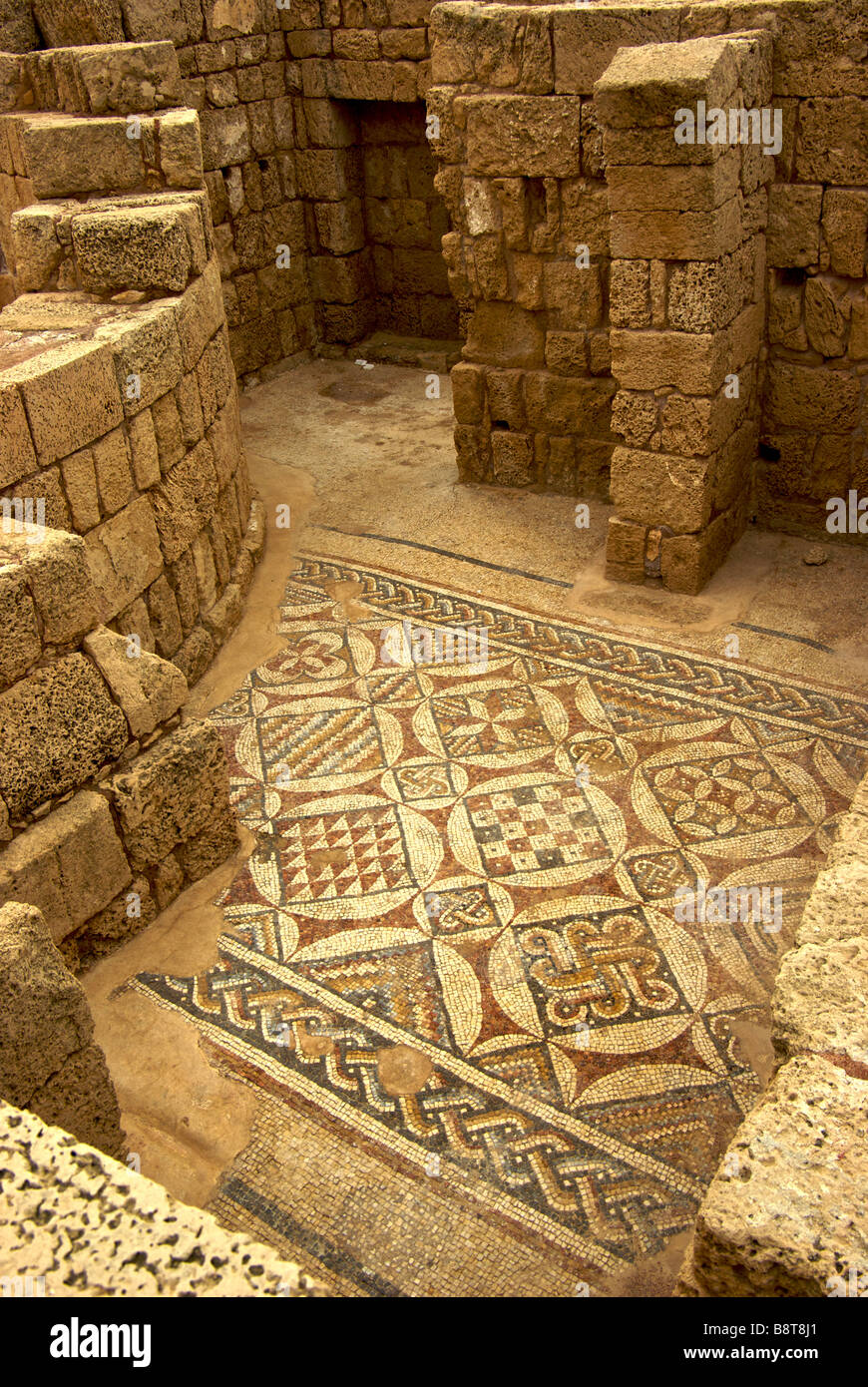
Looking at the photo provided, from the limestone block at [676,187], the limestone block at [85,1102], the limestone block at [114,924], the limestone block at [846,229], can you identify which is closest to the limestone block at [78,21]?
the limestone block at [676,187]

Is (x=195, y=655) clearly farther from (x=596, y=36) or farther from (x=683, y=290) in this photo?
(x=596, y=36)

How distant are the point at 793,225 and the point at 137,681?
4130 millimetres

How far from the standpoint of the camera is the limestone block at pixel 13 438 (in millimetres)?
4230

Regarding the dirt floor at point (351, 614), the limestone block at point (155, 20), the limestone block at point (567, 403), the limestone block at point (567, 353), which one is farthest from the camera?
the limestone block at point (155, 20)

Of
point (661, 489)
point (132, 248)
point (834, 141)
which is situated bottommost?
point (661, 489)

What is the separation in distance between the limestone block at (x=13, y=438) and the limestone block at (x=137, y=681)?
83 cm

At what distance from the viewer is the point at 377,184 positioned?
9.54 metres

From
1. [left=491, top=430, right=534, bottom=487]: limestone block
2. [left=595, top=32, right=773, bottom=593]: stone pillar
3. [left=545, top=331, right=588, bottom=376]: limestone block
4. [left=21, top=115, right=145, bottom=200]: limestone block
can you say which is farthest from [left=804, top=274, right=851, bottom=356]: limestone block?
[left=21, top=115, right=145, bottom=200]: limestone block

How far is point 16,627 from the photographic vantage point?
11.2ft

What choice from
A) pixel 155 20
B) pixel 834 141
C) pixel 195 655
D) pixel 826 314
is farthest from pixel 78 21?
pixel 826 314

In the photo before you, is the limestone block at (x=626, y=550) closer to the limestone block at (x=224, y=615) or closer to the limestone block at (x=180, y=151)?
the limestone block at (x=224, y=615)

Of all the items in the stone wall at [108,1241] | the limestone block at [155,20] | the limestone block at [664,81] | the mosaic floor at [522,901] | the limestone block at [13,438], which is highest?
the limestone block at [155,20]

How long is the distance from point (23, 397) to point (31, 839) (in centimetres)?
170

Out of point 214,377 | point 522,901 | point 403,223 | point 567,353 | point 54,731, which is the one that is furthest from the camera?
point 403,223
